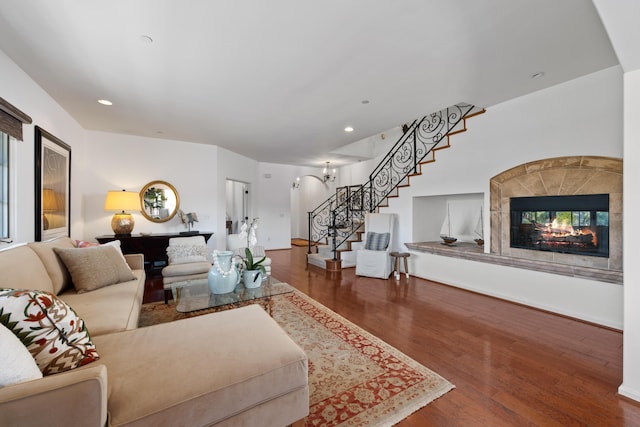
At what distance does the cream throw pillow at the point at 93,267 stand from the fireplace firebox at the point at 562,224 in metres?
4.68

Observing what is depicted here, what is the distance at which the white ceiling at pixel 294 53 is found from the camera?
6.16 ft

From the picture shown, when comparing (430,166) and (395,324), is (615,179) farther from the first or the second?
(395,324)

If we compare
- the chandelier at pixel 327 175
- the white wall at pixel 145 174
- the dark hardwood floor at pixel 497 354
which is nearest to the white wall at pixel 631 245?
the dark hardwood floor at pixel 497 354

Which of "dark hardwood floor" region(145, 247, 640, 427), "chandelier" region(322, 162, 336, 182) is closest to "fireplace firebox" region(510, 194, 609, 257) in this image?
"dark hardwood floor" region(145, 247, 640, 427)

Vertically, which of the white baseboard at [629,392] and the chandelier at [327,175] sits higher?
the chandelier at [327,175]

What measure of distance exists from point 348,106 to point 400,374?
311 centimetres

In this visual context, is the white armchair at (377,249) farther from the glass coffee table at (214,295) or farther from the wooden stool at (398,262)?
the glass coffee table at (214,295)

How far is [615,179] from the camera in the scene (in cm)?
276

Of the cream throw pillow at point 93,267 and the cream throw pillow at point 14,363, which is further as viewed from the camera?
the cream throw pillow at point 93,267

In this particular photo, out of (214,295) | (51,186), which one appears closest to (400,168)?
(214,295)

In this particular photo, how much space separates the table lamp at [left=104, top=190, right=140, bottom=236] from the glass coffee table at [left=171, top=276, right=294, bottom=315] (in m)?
2.33

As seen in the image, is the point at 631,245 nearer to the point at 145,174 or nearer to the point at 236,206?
the point at 145,174

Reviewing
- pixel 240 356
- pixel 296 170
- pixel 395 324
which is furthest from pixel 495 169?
pixel 296 170

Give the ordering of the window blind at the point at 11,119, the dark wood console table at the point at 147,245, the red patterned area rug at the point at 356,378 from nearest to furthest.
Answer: the red patterned area rug at the point at 356,378, the window blind at the point at 11,119, the dark wood console table at the point at 147,245
